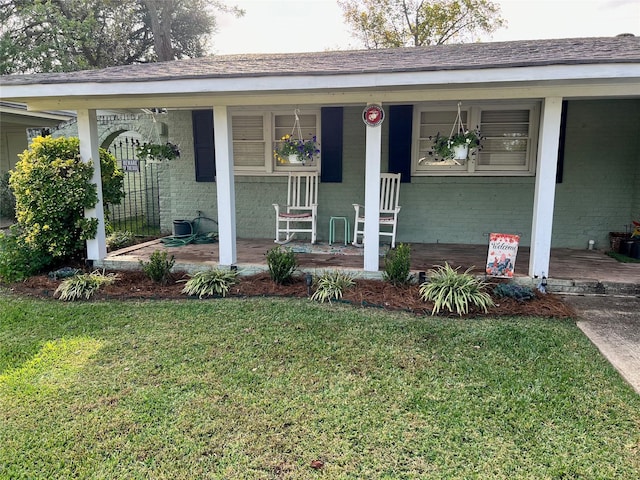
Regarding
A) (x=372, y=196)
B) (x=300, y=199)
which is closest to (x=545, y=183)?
(x=372, y=196)

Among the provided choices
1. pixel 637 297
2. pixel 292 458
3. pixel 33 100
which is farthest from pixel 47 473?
pixel 637 297

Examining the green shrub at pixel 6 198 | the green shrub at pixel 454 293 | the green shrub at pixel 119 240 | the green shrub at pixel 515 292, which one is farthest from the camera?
the green shrub at pixel 6 198

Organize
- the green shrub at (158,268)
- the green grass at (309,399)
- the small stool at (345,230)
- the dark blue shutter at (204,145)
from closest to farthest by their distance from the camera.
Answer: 1. the green grass at (309,399)
2. the green shrub at (158,268)
3. the small stool at (345,230)
4. the dark blue shutter at (204,145)

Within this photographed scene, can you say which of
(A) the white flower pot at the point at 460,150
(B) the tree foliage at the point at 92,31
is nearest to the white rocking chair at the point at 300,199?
(A) the white flower pot at the point at 460,150

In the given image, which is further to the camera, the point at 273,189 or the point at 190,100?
the point at 273,189

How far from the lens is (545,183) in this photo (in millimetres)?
4359

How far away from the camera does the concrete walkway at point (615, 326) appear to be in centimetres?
309

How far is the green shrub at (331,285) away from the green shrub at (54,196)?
2.93 meters

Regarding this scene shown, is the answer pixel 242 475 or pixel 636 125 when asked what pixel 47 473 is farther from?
pixel 636 125

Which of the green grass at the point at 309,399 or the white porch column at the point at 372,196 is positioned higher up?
the white porch column at the point at 372,196

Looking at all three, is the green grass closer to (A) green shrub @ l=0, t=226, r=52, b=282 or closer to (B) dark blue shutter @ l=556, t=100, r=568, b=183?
(A) green shrub @ l=0, t=226, r=52, b=282

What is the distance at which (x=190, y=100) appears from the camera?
16.4 feet

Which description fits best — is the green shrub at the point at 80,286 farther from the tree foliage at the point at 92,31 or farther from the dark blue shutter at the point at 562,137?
the tree foliage at the point at 92,31

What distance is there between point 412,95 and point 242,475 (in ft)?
12.6
